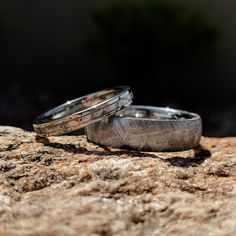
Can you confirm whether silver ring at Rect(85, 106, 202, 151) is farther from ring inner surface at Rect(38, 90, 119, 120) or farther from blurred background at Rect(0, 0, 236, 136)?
blurred background at Rect(0, 0, 236, 136)

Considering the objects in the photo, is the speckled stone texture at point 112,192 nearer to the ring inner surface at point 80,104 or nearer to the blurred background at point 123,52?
the ring inner surface at point 80,104

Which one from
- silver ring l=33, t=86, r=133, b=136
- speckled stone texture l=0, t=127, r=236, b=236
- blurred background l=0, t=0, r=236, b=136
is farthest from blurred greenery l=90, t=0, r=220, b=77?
speckled stone texture l=0, t=127, r=236, b=236

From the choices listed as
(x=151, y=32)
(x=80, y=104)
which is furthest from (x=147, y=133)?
(x=151, y=32)

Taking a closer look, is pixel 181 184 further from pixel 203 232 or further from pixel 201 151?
pixel 201 151

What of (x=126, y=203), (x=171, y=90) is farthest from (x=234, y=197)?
(x=171, y=90)

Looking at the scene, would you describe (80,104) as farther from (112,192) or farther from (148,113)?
(112,192)

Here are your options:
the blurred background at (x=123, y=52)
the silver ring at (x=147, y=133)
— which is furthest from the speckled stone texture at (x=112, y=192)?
the blurred background at (x=123, y=52)
